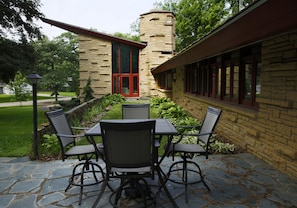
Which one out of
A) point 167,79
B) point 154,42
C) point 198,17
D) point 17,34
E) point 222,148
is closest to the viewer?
point 222,148

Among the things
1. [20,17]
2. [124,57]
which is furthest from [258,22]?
[124,57]

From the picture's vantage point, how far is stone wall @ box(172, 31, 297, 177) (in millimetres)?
3570

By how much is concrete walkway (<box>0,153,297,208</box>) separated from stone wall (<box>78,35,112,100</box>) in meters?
15.2

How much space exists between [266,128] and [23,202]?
154 inches

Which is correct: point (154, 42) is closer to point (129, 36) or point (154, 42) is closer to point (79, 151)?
point (79, 151)

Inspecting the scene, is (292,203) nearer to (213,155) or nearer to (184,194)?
(184,194)

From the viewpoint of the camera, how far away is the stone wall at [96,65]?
1928cm

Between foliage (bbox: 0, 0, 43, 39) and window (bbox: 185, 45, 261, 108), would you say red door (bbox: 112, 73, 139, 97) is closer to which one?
foliage (bbox: 0, 0, 43, 39)

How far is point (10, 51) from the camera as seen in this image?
11.9 m

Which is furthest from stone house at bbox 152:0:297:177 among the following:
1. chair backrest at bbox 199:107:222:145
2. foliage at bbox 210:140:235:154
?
chair backrest at bbox 199:107:222:145

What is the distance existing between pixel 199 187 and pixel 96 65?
1727cm

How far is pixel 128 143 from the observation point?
2338mm

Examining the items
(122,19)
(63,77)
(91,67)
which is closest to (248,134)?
(91,67)

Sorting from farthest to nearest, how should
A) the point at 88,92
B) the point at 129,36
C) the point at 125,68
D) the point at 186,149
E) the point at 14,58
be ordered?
the point at 129,36 → the point at 125,68 → the point at 88,92 → the point at 14,58 → the point at 186,149
